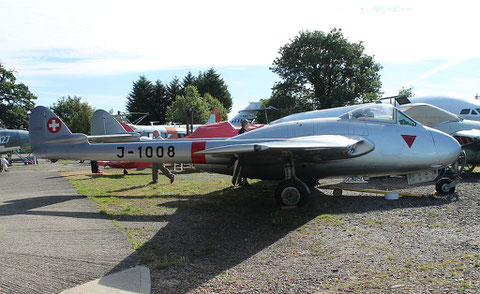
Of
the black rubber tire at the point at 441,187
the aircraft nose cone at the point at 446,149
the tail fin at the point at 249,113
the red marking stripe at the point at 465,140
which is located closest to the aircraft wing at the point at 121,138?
the aircraft nose cone at the point at 446,149

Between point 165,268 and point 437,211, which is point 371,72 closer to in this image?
point 437,211

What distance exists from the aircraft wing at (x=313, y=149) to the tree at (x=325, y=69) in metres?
36.1

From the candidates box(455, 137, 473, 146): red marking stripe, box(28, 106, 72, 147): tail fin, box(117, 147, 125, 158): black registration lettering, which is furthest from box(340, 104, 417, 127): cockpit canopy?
box(28, 106, 72, 147): tail fin

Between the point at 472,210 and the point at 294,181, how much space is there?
3.38 meters

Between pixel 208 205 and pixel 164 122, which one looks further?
pixel 164 122

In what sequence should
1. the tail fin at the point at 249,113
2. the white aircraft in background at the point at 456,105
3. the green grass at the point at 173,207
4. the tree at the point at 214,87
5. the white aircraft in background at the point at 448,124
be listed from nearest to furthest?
the green grass at the point at 173,207 → the white aircraft in background at the point at 448,124 → the white aircraft in background at the point at 456,105 → the tail fin at the point at 249,113 → the tree at the point at 214,87

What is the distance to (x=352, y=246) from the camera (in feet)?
15.7

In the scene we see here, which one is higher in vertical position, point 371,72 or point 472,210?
point 371,72

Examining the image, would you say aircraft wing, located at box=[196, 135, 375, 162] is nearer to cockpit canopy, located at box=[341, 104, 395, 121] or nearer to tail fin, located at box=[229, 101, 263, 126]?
cockpit canopy, located at box=[341, 104, 395, 121]

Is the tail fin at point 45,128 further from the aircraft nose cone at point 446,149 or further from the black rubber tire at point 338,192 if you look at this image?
the aircraft nose cone at point 446,149

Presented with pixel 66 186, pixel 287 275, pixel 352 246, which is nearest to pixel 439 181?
pixel 352 246

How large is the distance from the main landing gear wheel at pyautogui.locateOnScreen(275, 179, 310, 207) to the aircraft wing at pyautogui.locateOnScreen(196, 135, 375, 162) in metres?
0.58

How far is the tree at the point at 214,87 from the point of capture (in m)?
65.9

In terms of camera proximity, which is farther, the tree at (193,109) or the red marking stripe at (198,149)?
the tree at (193,109)
